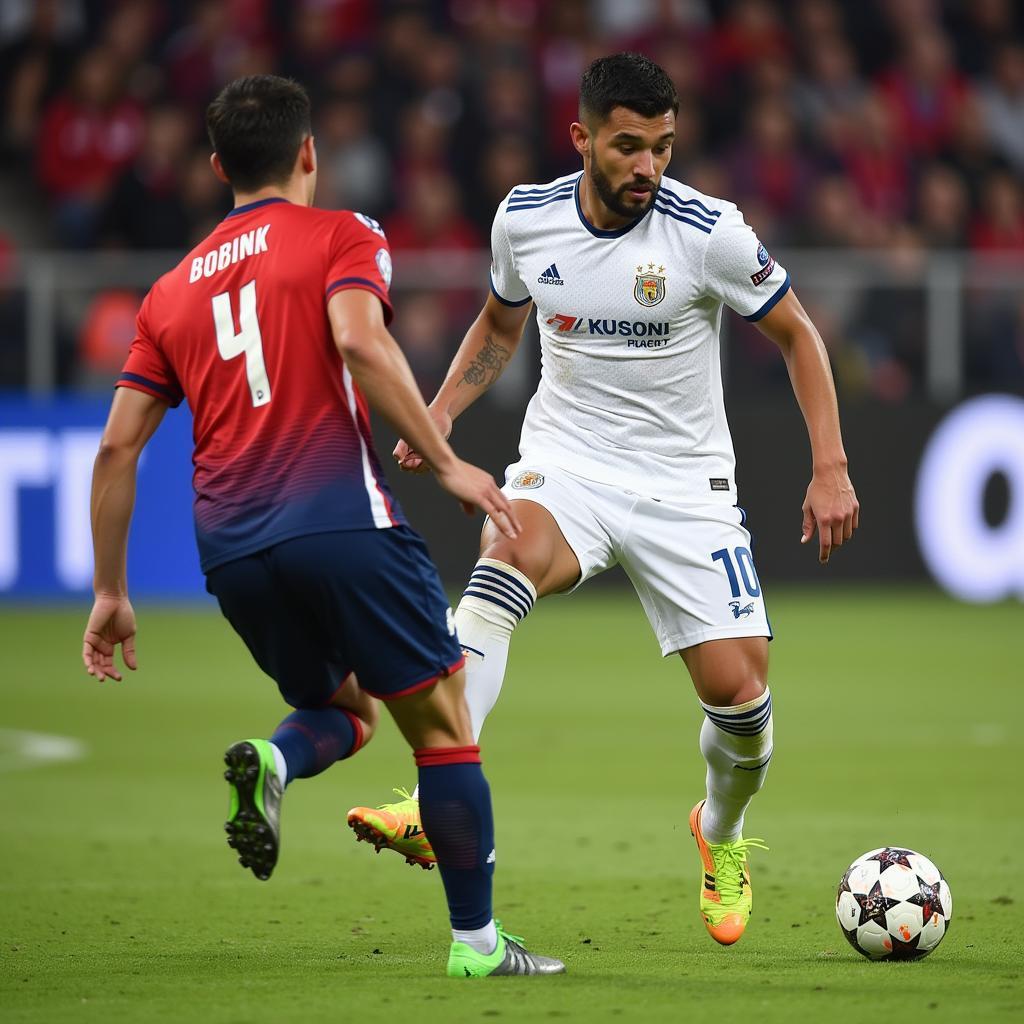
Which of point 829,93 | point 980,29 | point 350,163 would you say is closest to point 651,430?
point 350,163

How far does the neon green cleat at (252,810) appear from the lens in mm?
4363

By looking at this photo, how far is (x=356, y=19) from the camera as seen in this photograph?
1725cm

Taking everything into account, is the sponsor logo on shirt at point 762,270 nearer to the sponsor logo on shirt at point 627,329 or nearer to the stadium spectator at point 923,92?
the sponsor logo on shirt at point 627,329

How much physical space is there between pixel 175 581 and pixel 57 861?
8.38 m

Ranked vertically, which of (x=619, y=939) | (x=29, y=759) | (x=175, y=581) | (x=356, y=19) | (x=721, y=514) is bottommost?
(x=175, y=581)

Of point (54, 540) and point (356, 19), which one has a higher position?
point (356, 19)

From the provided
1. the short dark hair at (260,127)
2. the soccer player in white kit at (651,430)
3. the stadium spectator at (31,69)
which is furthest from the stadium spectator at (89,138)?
the short dark hair at (260,127)

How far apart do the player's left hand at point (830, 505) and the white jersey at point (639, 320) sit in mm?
427

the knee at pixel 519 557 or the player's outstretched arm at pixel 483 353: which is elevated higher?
the player's outstretched arm at pixel 483 353

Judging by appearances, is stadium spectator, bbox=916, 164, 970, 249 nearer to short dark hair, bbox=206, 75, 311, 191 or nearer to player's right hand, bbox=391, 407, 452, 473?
player's right hand, bbox=391, 407, 452, 473

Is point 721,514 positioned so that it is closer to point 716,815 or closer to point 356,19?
point 716,815

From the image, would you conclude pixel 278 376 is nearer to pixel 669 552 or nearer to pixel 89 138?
pixel 669 552

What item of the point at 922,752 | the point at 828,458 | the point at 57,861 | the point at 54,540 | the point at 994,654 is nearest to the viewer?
the point at 828,458

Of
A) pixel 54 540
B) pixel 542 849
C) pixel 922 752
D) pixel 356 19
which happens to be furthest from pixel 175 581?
pixel 542 849
